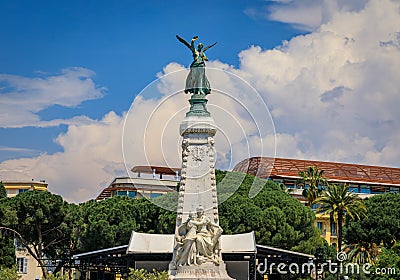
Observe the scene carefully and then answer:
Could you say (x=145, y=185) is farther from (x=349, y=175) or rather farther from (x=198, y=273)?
(x=198, y=273)

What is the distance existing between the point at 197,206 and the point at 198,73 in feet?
25.2

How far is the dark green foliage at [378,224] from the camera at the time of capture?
66062 mm

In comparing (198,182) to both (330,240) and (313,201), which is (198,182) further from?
(330,240)

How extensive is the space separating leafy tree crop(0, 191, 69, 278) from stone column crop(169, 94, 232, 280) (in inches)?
1080

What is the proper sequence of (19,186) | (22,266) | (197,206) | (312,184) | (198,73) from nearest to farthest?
(197,206) < (198,73) < (312,184) < (22,266) < (19,186)

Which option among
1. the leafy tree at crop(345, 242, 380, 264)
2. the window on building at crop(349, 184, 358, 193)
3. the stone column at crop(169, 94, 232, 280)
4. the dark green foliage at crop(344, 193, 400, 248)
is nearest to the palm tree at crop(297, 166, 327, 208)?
the dark green foliage at crop(344, 193, 400, 248)

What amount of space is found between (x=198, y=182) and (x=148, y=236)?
5817 mm

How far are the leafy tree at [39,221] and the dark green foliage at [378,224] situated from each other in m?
26.4

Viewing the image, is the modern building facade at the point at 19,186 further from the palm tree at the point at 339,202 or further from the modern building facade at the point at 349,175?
the palm tree at the point at 339,202

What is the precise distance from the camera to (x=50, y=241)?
65562 millimetres

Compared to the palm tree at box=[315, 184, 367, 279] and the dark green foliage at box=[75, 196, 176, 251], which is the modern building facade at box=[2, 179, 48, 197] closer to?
the dark green foliage at box=[75, 196, 176, 251]

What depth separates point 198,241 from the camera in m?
36.8

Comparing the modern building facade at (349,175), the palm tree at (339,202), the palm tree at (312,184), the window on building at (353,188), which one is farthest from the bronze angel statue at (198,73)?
the window on building at (353,188)

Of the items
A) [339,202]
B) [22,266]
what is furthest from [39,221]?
[339,202]
